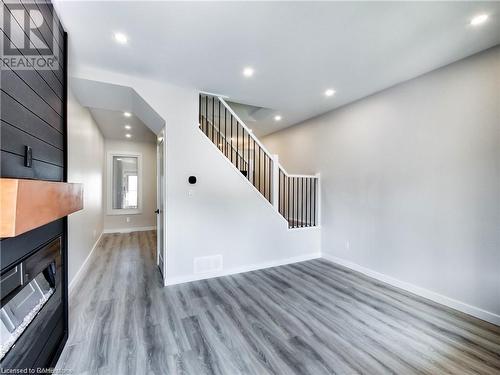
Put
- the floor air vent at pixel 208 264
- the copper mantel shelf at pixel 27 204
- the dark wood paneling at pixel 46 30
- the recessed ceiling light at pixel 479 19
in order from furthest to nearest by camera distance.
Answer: the floor air vent at pixel 208 264
the recessed ceiling light at pixel 479 19
the dark wood paneling at pixel 46 30
the copper mantel shelf at pixel 27 204

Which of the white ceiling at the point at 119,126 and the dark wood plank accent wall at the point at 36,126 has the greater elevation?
the white ceiling at the point at 119,126

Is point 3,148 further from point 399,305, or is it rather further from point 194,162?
point 399,305

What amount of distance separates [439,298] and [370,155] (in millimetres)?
2037

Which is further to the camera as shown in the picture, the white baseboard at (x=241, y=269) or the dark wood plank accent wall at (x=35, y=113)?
the white baseboard at (x=241, y=269)

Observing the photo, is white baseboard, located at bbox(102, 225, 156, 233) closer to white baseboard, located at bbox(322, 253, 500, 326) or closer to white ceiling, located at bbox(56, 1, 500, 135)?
white ceiling, located at bbox(56, 1, 500, 135)

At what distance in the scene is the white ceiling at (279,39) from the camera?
183 centimetres

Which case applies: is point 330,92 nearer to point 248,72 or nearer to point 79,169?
point 248,72

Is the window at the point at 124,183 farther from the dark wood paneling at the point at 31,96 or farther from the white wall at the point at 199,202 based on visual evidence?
the dark wood paneling at the point at 31,96

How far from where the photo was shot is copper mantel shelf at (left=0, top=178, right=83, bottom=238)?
83 cm

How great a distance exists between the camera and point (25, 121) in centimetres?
130

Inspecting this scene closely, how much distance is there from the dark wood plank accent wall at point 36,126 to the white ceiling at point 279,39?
0.47 meters

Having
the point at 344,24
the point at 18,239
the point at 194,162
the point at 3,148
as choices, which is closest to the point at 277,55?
the point at 344,24

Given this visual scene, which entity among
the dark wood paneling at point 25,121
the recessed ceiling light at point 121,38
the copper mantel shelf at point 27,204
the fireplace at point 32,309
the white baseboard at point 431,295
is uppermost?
the recessed ceiling light at point 121,38

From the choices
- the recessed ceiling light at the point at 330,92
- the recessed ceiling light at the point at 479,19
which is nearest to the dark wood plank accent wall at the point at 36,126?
the recessed ceiling light at the point at 330,92
